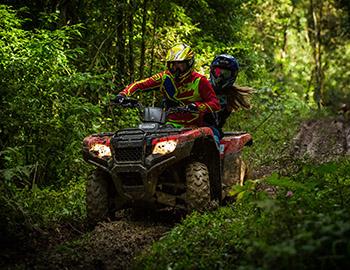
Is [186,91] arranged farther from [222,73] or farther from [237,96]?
[237,96]

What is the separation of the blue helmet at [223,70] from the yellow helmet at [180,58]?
1.39m

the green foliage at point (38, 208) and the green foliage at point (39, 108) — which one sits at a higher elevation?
the green foliage at point (39, 108)

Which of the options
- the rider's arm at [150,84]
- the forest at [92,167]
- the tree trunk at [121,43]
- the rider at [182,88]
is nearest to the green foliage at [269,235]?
the forest at [92,167]

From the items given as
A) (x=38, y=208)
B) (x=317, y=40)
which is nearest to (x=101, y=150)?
(x=38, y=208)

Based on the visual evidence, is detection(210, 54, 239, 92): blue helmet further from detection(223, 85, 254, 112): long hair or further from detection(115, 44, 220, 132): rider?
detection(115, 44, 220, 132): rider

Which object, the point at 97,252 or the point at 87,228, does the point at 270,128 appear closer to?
the point at 87,228

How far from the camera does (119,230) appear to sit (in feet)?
21.6

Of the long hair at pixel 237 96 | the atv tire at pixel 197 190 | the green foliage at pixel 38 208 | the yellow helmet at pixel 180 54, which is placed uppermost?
the yellow helmet at pixel 180 54

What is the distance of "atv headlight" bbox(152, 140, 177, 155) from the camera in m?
6.64

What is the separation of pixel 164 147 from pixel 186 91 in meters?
1.53

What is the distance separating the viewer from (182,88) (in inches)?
314

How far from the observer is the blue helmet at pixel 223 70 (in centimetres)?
907

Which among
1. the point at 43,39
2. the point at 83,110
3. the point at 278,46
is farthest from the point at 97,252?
the point at 278,46

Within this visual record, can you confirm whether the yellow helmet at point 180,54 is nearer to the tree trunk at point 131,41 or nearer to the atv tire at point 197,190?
the atv tire at point 197,190
